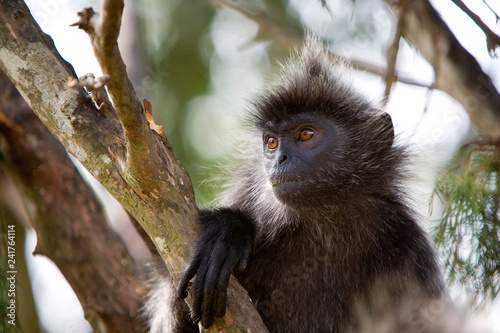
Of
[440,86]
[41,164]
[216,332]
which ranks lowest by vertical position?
[216,332]

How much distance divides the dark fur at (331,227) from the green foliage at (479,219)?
822 mm

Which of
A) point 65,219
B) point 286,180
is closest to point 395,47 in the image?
point 286,180

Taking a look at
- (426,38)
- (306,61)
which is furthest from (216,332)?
(426,38)

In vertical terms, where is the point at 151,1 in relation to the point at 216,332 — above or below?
above

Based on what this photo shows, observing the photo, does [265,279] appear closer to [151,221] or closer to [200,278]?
[200,278]

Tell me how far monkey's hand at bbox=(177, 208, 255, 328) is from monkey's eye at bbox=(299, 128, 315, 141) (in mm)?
859

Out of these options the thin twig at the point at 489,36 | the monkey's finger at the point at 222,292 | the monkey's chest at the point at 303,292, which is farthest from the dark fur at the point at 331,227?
the thin twig at the point at 489,36

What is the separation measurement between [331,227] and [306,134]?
2.33 feet

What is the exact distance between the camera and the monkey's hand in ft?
9.26

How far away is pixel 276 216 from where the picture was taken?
409 cm

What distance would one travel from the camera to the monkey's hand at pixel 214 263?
9.26 ft

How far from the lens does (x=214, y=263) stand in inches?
119

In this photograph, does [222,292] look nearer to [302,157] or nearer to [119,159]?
[119,159]

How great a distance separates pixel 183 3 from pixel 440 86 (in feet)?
16.9
